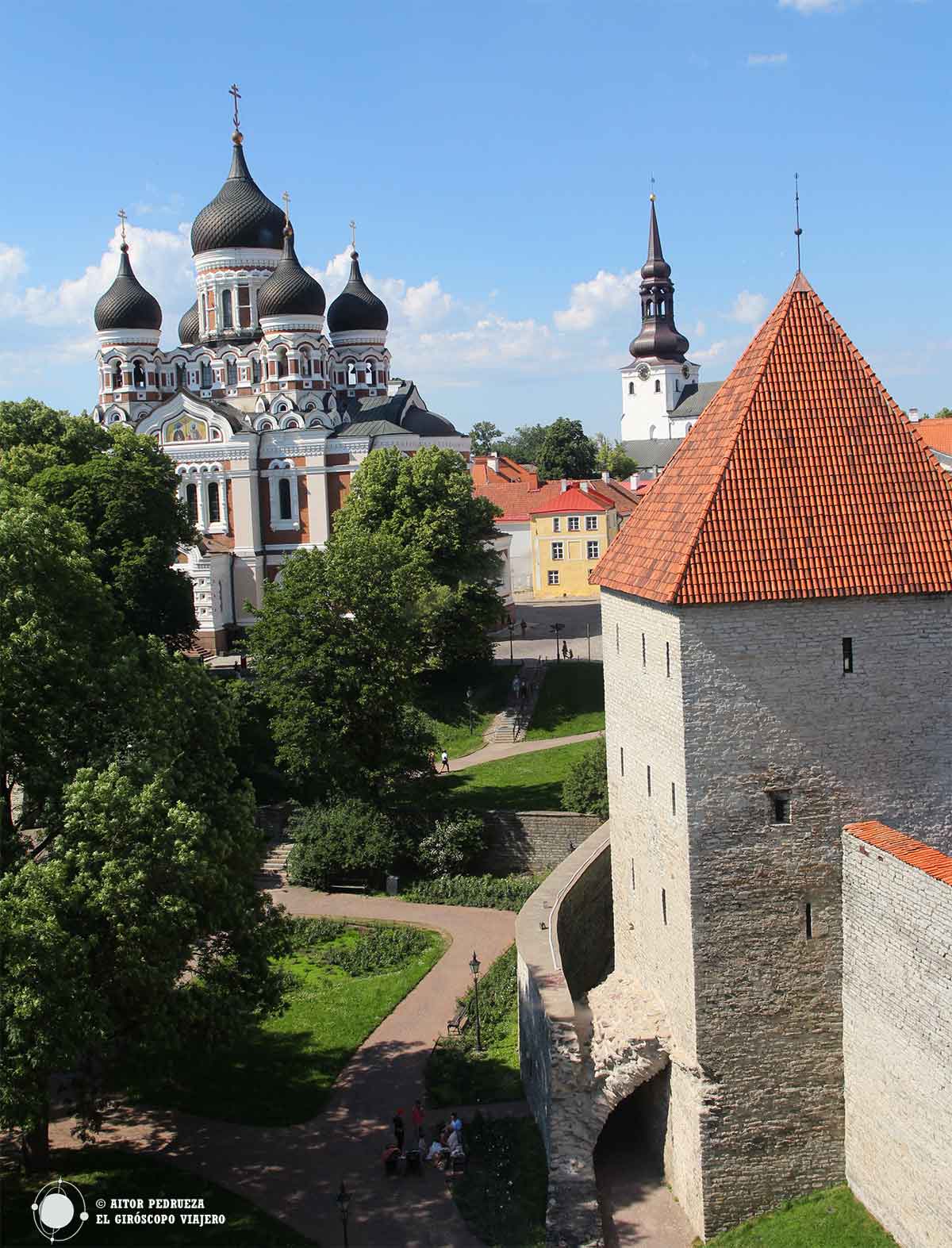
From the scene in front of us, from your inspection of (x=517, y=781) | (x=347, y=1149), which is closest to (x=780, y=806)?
(x=347, y=1149)

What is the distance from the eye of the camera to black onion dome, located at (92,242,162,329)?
6081cm

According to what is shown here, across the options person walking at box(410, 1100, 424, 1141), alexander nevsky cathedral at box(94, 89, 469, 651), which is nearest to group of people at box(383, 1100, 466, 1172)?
person walking at box(410, 1100, 424, 1141)

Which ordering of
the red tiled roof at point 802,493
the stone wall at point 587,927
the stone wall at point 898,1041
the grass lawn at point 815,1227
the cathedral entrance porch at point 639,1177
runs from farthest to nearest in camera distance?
1. the stone wall at point 587,927
2. the cathedral entrance porch at point 639,1177
3. the red tiled roof at point 802,493
4. the grass lawn at point 815,1227
5. the stone wall at point 898,1041

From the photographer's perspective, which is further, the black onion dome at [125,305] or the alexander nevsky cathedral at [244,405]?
the black onion dome at [125,305]

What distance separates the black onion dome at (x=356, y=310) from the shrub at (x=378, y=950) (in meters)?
42.2

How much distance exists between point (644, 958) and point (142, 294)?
1994 inches

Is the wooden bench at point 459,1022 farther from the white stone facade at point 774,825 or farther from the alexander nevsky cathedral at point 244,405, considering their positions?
the alexander nevsky cathedral at point 244,405

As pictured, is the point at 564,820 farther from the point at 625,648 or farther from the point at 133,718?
the point at 133,718

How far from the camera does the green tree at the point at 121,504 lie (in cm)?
3984

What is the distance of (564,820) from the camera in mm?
32562

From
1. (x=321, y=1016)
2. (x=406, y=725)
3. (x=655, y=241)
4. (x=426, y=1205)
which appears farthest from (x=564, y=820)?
(x=655, y=241)

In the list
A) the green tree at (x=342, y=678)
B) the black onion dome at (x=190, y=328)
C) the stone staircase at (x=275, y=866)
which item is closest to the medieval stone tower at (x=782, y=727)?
the green tree at (x=342, y=678)

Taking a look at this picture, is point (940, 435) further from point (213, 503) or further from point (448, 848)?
point (448, 848)

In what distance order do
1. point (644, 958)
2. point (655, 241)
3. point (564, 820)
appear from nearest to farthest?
point (644, 958), point (564, 820), point (655, 241)
